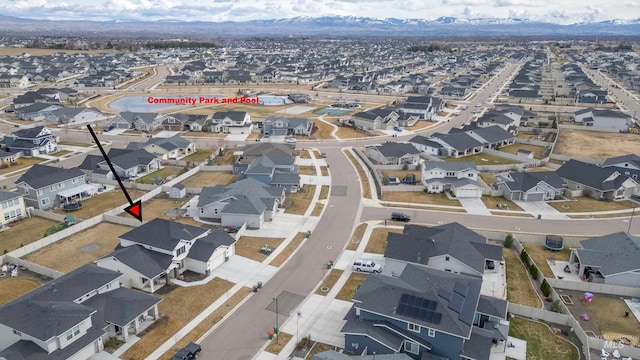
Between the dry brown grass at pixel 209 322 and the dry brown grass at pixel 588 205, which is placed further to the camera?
the dry brown grass at pixel 588 205

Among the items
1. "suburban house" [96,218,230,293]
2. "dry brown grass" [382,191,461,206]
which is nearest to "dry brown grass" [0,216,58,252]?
"suburban house" [96,218,230,293]

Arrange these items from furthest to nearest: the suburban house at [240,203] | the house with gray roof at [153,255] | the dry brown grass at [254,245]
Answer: the suburban house at [240,203]
the dry brown grass at [254,245]
the house with gray roof at [153,255]

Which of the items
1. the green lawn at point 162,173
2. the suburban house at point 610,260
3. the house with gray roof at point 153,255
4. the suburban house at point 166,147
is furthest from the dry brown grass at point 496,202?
the suburban house at point 166,147

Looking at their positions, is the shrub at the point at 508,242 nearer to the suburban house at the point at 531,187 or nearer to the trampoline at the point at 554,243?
the trampoline at the point at 554,243

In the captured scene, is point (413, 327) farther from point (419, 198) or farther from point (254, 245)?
point (419, 198)

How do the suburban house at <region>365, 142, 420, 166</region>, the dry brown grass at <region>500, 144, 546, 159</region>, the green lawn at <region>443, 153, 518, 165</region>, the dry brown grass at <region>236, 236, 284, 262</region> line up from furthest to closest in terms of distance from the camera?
the dry brown grass at <region>500, 144, 546, 159</region>
the green lawn at <region>443, 153, 518, 165</region>
the suburban house at <region>365, 142, 420, 166</region>
the dry brown grass at <region>236, 236, 284, 262</region>

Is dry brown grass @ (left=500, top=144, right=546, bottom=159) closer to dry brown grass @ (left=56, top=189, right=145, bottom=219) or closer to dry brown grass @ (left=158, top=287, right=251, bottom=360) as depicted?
dry brown grass @ (left=158, top=287, right=251, bottom=360)

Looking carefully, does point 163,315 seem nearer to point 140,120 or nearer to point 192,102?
point 140,120
